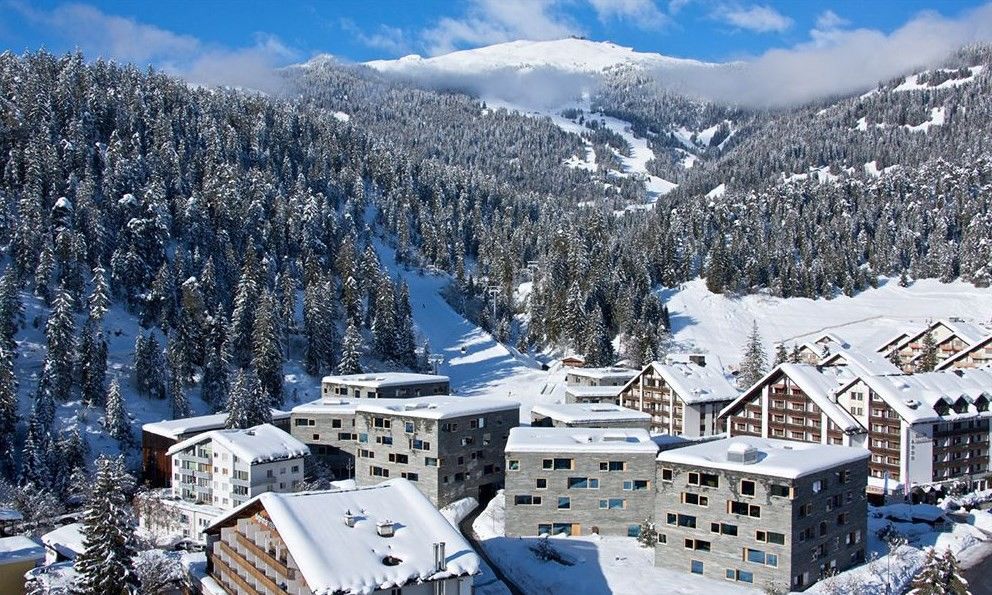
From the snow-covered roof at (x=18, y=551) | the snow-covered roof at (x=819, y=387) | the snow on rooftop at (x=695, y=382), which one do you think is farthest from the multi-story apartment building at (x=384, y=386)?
the snow-covered roof at (x=18, y=551)

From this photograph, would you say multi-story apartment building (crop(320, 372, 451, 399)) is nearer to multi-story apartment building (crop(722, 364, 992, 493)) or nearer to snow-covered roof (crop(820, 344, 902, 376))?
multi-story apartment building (crop(722, 364, 992, 493))

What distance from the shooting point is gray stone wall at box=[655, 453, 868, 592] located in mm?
43625

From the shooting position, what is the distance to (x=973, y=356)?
99.1 meters

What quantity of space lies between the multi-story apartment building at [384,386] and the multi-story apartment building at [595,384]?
1403 centimetres

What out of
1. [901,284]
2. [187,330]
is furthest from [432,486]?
[901,284]

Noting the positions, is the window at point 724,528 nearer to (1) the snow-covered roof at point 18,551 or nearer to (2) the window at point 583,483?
(2) the window at point 583,483

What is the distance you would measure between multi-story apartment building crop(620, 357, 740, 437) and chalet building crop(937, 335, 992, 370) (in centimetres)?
2847

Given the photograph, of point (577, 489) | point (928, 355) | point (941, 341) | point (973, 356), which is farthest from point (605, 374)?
point (577, 489)

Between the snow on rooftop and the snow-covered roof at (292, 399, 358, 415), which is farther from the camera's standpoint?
the snow on rooftop

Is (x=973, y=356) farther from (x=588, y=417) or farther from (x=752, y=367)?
(x=588, y=417)

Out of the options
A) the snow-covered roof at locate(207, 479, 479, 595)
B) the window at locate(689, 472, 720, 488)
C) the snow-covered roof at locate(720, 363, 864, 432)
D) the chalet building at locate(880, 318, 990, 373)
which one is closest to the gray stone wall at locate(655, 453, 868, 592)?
the window at locate(689, 472, 720, 488)

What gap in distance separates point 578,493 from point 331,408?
28.6m

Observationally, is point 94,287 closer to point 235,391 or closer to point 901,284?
point 235,391

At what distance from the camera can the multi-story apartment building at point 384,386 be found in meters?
85.7
